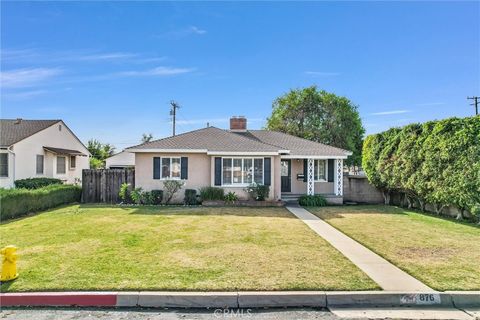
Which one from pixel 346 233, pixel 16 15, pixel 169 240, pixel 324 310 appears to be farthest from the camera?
pixel 16 15

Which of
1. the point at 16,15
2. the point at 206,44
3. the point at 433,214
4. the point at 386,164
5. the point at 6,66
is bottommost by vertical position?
the point at 433,214

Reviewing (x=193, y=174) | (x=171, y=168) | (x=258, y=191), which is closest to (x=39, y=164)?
(x=171, y=168)

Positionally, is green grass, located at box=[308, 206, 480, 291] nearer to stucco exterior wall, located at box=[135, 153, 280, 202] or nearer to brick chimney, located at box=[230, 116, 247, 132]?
stucco exterior wall, located at box=[135, 153, 280, 202]

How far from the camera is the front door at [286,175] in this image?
18.6 metres

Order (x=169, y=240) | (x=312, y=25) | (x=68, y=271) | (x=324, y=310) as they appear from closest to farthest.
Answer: (x=324, y=310) → (x=68, y=271) → (x=169, y=240) → (x=312, y=25)

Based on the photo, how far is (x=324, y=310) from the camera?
4418 millimetres

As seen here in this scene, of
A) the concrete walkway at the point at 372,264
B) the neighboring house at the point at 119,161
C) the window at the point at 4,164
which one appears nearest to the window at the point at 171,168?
the concrete walkway at the point at 372,264

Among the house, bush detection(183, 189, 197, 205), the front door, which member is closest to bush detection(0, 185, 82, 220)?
the house

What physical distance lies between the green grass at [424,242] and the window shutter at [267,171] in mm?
3706

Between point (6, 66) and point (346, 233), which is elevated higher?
point (6, 66)

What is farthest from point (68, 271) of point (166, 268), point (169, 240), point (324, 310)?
point (324, 310)

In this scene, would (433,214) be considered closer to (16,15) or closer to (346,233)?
(346,233)

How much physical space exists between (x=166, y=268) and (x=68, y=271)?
5.65 ft

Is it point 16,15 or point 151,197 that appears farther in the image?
point 151,197
